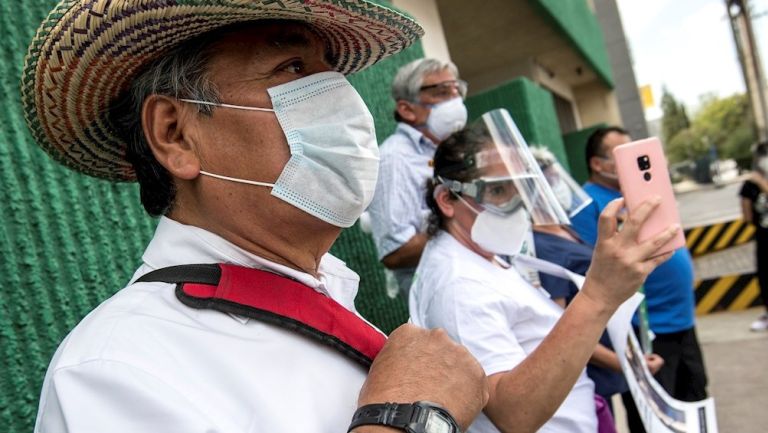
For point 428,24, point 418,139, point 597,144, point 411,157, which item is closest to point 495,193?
point 411,157

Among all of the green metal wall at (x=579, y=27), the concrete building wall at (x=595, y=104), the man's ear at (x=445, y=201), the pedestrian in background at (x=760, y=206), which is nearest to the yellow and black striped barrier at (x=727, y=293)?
the pedestrian in background at (x=760, y=206)

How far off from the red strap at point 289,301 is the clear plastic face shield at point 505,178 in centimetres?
104

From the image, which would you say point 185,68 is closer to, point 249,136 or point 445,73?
point 249,136

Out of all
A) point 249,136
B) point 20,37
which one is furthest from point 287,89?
point 20,37

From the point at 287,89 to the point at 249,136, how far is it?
0.13 metres

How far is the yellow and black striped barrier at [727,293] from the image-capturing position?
7082mm

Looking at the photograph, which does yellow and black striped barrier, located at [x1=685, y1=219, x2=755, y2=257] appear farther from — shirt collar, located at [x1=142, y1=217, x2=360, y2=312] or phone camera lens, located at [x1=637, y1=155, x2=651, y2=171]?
shirt collar, located at [x1=142, y1=217, x2=360, y2=312]

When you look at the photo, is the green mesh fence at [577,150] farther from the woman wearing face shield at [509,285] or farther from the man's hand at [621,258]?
the man's hand at [621,258]

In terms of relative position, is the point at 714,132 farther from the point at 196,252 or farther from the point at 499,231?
the point at 196,252

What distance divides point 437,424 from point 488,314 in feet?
2.57

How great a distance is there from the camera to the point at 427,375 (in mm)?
888

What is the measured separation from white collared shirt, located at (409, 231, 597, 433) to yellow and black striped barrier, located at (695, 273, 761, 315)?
21.5 feet

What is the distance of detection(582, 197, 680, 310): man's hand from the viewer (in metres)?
1.30

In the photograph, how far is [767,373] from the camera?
4.88 metres
